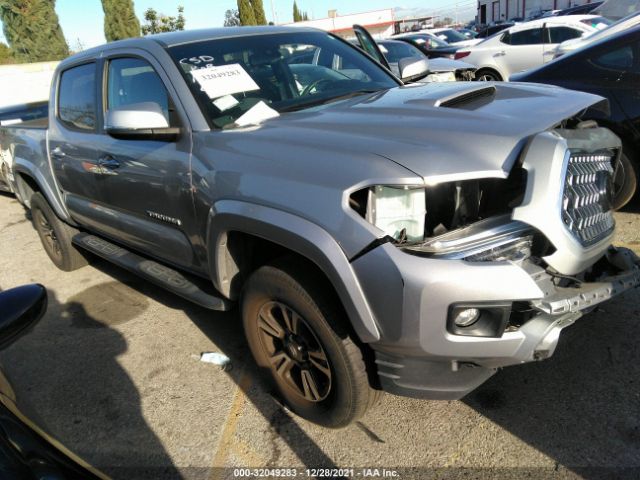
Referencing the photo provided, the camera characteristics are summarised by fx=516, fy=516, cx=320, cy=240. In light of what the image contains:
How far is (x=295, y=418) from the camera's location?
277 centimetres

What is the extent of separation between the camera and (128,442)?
276 cm

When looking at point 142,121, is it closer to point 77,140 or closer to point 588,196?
point 77,140

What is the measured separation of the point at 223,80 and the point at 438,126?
134 centimetres

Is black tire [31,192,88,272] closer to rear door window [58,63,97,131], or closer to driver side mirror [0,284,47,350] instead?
rear door window [58,63,97,131]

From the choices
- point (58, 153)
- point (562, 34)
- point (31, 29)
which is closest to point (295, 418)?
point (58, 153)

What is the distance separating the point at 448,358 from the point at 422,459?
68 centimetres

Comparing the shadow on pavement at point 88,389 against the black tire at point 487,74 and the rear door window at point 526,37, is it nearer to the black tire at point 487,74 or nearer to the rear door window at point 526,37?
the black tire at point 487,74

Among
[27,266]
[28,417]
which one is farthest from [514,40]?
[28,417]

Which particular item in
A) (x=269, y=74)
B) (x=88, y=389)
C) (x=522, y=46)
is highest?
(x=269, y=74)

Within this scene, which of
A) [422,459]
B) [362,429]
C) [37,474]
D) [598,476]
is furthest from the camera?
[362,429]

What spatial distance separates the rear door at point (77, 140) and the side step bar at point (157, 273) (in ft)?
0.66

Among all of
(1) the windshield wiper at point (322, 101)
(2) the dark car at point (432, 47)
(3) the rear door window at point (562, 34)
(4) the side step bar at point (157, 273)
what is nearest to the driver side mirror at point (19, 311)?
(4) the side step bar at point (157, 273)

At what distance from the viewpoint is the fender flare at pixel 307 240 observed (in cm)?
202

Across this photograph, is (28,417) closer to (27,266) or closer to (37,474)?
(37,474)
